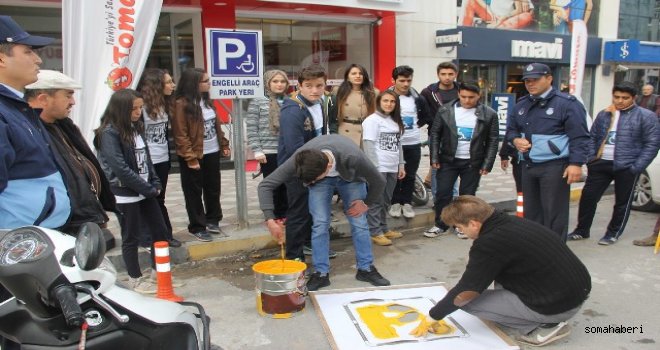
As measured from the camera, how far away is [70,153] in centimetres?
300

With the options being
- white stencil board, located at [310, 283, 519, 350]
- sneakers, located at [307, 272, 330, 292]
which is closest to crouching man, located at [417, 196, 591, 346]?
white stencil board, located at [310, 283, 519, 350]

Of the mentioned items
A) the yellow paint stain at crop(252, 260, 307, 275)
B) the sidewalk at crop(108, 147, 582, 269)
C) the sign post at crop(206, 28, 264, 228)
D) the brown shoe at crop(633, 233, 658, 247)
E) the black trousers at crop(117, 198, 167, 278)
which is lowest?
the brown shoe at crop(633, 233, 658, 247)

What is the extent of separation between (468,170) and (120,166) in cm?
355

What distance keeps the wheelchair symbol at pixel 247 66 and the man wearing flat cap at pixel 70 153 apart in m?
2.25

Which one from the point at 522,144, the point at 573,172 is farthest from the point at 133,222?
the point at 573,172

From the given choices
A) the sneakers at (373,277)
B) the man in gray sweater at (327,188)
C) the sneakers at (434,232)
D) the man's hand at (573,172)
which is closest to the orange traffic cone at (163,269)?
the man in gray sweater at (327,188)

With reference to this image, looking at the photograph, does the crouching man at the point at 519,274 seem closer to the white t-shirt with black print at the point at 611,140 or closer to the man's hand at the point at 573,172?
the man's hand at the point at 573,172

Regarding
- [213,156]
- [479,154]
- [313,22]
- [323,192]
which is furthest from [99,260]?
[313,22]

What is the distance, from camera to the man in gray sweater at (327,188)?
3.79 meters

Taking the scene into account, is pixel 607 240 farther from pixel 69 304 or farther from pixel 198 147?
pixel 69 304

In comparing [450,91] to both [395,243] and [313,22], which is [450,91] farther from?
[313,22]

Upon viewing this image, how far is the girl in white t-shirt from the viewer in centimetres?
536

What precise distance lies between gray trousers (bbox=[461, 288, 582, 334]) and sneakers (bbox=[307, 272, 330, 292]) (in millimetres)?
1275

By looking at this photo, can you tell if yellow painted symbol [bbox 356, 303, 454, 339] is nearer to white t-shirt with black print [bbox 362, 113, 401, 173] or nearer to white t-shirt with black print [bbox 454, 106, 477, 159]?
white t-shirt with black print [bbox 362, 113, 401, 173]
